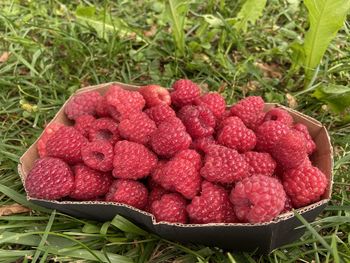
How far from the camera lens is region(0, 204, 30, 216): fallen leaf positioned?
1.50 metres

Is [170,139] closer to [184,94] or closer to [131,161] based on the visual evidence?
[131,161]

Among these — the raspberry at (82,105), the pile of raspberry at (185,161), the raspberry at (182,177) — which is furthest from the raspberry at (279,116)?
the raspberry at (82,105)

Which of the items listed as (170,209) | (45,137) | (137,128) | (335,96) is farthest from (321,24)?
(45,137)

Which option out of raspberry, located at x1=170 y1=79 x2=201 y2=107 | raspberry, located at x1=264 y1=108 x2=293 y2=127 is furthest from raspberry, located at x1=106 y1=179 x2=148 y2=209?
raspberry, located at x1=264 y1=108 x2=293 y2=127

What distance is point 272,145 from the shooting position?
1288 millimetres

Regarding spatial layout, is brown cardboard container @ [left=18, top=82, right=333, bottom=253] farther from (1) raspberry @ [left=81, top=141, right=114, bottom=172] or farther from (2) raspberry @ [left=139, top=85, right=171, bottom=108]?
(2) raspberry @ [left=139, top=85, right=171, bottom=108]

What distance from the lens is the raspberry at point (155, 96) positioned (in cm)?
145

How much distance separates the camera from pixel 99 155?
1299mm

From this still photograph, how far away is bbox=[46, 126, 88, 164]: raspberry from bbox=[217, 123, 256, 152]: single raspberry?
43 cm

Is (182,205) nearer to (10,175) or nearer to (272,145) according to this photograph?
(272,145)

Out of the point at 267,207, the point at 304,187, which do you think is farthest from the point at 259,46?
the point at 267,207

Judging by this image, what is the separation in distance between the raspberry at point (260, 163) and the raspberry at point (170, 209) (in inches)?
8.5

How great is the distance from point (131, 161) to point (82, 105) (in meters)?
0.36

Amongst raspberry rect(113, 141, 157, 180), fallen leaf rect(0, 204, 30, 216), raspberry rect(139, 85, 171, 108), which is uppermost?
raspberry rect(139, 85, 171, 108)
